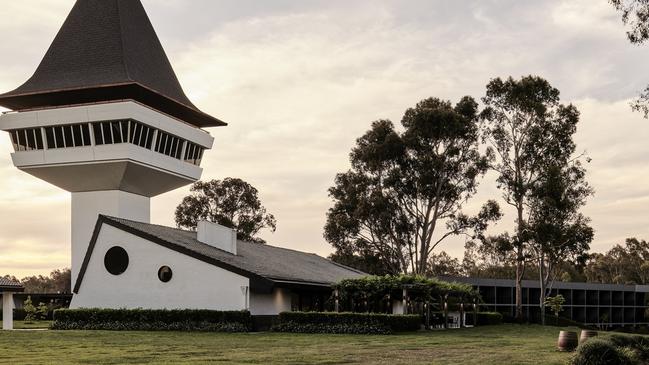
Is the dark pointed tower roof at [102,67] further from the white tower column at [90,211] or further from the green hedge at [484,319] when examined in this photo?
the green hedge at [484,319]

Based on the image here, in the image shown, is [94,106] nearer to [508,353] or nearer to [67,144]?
[67,144]

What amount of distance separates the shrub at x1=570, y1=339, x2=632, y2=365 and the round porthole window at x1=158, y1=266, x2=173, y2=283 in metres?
25.3

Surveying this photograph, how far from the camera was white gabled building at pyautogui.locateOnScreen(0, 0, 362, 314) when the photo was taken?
1667 inches

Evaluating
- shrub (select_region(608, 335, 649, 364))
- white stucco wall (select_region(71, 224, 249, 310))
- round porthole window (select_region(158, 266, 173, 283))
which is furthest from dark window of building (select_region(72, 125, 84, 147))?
shrub (select_region(608, 335, 649, 364))

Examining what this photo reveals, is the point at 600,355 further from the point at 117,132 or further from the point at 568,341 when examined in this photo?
the point at 117,132

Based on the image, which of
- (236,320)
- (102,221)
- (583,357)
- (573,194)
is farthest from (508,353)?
(573,194)

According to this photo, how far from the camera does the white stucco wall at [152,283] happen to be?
1618 inches

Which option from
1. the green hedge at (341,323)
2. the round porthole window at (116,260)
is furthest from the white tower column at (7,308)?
the green hedge at (341,323)

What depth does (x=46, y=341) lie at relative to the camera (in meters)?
30.7

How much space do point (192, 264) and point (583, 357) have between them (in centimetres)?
2460

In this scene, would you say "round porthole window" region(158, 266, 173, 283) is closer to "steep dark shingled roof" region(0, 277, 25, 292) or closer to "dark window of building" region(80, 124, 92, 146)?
"steep dark shingled roof" region(0, 277, 25, 292)

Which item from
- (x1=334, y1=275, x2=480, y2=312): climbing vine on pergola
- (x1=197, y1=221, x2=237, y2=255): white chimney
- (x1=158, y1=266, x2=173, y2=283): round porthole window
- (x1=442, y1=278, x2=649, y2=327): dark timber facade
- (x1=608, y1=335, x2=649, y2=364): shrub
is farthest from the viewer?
(x1=442, y1=278, x2=649, y2=327): dark timber facade

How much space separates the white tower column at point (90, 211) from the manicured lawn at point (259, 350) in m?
21.4

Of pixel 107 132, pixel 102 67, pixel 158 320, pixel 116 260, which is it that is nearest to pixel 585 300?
pixel 107 132
